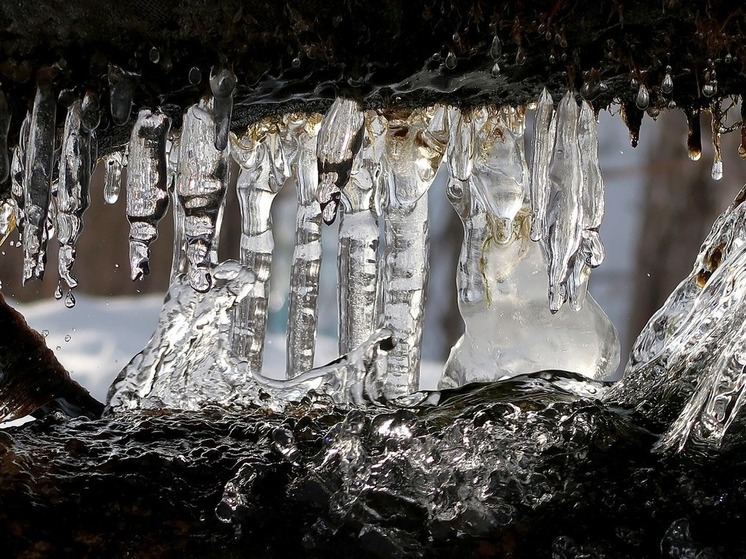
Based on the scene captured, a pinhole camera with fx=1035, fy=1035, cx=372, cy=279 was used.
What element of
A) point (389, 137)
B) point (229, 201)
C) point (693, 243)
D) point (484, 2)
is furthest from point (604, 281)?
point (484, 2)

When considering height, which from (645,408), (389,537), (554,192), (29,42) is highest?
(29,42)

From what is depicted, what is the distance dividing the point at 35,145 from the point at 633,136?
3.95 ft

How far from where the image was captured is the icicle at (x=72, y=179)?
180 centimetres

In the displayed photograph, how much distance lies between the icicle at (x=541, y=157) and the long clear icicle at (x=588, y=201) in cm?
6

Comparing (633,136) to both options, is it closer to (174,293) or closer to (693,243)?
(174,293)

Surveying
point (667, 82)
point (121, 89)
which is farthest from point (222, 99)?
point (667, 82)

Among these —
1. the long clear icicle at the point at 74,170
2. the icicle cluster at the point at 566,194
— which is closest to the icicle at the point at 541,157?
the icicle cluster at the point at 566,194

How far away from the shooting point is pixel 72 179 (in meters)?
1.84

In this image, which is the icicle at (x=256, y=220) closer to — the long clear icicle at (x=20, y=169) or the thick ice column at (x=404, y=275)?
the thick ice column at (x=404, y=275)

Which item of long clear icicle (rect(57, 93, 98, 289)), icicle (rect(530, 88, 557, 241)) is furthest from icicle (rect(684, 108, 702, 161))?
long clear icicle (rect(57, 93, 98, 289))

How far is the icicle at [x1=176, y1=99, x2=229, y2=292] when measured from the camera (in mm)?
1883

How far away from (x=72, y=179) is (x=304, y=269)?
1.08 metres

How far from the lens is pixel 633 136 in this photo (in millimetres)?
2186

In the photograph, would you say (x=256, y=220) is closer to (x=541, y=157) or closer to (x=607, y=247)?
(x=541, y=157)
